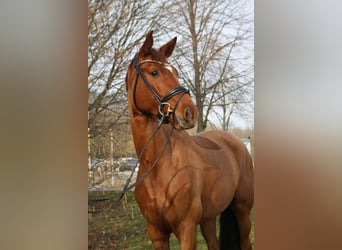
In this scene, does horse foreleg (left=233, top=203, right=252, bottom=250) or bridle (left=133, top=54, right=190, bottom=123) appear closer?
bridle (left=133, top=54, right=190, bottom=123)

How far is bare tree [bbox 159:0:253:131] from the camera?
1.54 m

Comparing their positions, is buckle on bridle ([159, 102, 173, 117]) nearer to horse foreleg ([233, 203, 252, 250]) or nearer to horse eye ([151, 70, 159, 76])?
horse eye ([151, 70, 159, 76])

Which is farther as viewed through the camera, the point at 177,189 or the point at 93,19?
the point at 93,19

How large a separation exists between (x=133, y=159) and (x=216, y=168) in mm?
309

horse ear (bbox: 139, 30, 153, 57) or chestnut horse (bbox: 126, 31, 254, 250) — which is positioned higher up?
horse ear (bbox: 139, 30, 153, 57)

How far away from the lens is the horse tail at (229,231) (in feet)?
5.11

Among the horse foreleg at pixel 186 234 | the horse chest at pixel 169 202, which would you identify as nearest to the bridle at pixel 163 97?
the horse chest at pixel 169 202

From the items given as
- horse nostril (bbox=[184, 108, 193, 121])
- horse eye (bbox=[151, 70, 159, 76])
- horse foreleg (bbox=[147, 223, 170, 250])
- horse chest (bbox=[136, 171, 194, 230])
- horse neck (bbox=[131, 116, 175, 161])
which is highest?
horse eye (bbox=[151, 70, 159, 76])

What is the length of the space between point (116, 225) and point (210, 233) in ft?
1.15

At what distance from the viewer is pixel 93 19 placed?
64.1 inches

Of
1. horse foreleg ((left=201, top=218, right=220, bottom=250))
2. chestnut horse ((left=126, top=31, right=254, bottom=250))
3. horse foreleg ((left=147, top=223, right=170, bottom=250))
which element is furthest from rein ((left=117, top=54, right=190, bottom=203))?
horse foreleg ((left=201, top=218, right=220, bottom=250))
